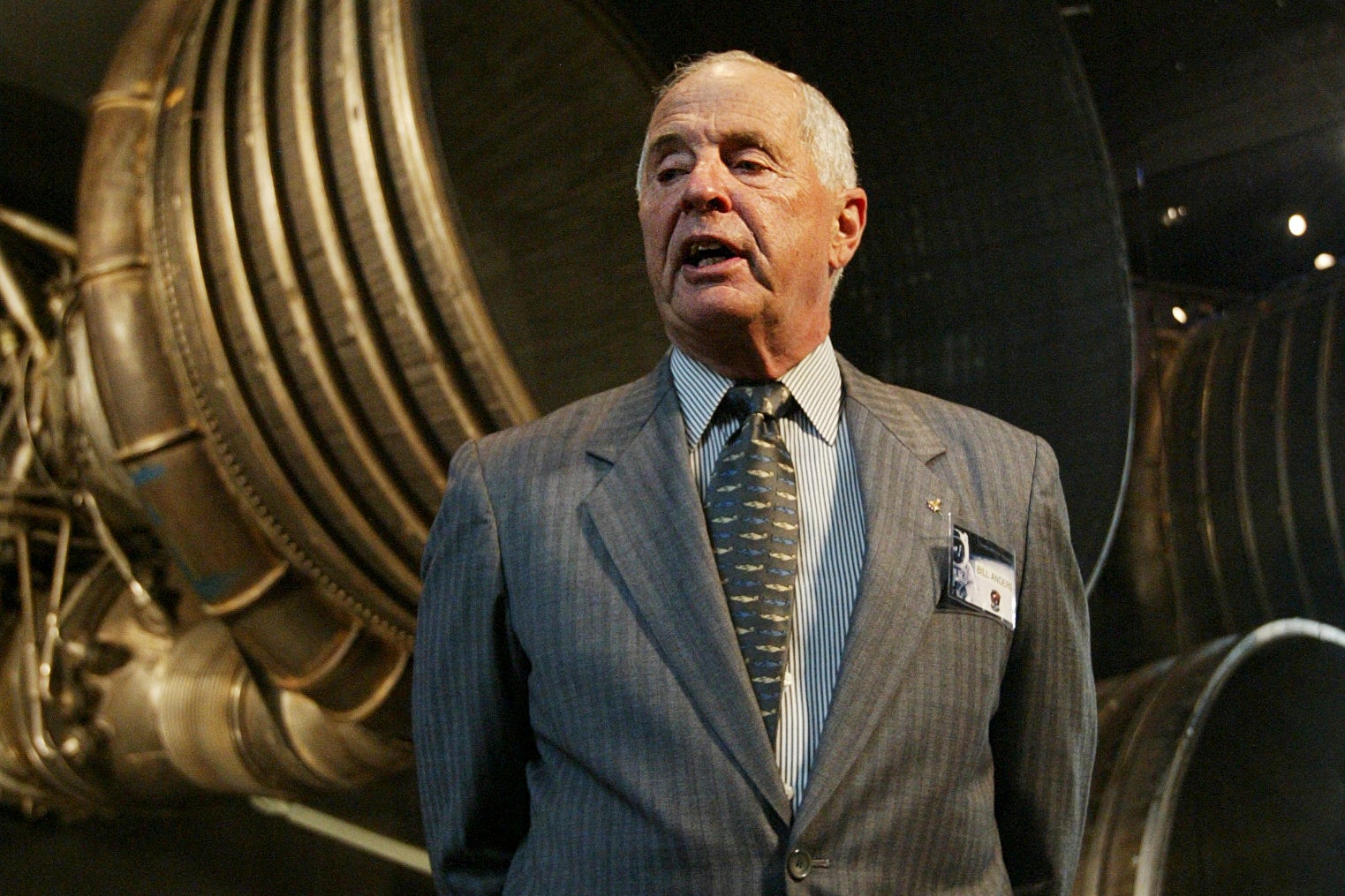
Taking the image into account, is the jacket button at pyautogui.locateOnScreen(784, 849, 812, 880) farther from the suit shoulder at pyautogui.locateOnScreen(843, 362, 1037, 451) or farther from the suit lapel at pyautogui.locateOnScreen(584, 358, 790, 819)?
the suit shoulder at pyautogui.locateOnScreen(843, 362, 1037, 451)

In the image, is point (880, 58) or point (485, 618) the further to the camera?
point (880, 58)

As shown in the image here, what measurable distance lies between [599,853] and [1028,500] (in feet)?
1.13

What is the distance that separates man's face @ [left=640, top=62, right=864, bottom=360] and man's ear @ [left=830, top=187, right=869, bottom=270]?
0.02m

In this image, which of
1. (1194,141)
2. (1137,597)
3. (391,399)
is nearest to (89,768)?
(391,399)

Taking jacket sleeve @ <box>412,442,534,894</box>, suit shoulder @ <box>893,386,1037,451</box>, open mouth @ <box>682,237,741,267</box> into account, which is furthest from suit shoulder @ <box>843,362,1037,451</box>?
jacket sleeve @ <box>412,442,534,894</box>

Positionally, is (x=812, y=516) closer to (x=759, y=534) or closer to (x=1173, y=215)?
(x=759, y=534)

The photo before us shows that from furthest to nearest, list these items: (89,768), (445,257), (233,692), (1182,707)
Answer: (89,768), (233,692), (1182,707), (445,257)

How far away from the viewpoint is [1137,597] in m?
1.86

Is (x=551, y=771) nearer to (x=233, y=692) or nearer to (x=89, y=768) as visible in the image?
(x=233, y=692)

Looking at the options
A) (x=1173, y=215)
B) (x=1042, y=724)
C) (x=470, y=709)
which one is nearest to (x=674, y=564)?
(x=470, y=709)

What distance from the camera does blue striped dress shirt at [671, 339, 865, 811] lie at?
0.75 meters

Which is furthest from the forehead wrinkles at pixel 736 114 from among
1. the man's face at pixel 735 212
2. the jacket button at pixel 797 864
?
the jacket button at pixel 797 864

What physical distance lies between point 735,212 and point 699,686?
0.29 m

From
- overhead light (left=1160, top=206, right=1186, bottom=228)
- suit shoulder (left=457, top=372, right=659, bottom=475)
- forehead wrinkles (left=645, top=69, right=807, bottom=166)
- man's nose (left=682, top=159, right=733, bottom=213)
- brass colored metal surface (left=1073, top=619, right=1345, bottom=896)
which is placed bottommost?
brass colored metal surface (left=1073, top=619, right=1345, bottom=896)
